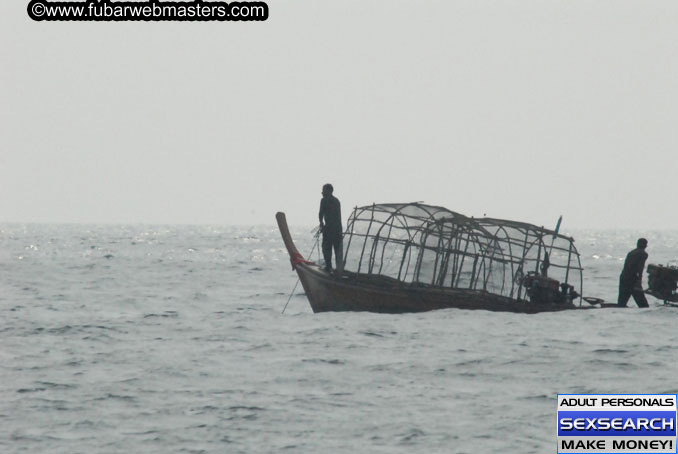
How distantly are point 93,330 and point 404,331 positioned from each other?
22.3 feet

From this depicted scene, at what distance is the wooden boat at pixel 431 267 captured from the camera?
23.1 m

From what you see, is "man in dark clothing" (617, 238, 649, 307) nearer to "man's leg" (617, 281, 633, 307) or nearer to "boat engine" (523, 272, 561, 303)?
"man's leg" (617, 281, 633, 307)

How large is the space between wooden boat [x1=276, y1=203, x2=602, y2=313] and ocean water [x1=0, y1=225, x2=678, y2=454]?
0.39 metres

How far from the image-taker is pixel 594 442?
12.0 metres

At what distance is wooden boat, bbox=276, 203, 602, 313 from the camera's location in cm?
2309

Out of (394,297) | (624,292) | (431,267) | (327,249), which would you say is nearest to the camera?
(394,297)

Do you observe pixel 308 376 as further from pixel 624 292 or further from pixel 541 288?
pixel 624 292

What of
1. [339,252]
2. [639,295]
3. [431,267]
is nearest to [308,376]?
[339,252]

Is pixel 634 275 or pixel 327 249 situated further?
pixel 634 275

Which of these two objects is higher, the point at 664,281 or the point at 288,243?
the point at 288,243

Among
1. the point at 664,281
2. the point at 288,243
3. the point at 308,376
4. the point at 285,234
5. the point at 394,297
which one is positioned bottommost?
the point at 308,376

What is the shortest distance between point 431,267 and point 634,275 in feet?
15.4

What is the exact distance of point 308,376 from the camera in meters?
16.3

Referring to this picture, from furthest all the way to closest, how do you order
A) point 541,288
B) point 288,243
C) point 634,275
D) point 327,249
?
point 288,243 < point 634,275 < point 541,288 < point 327,249
